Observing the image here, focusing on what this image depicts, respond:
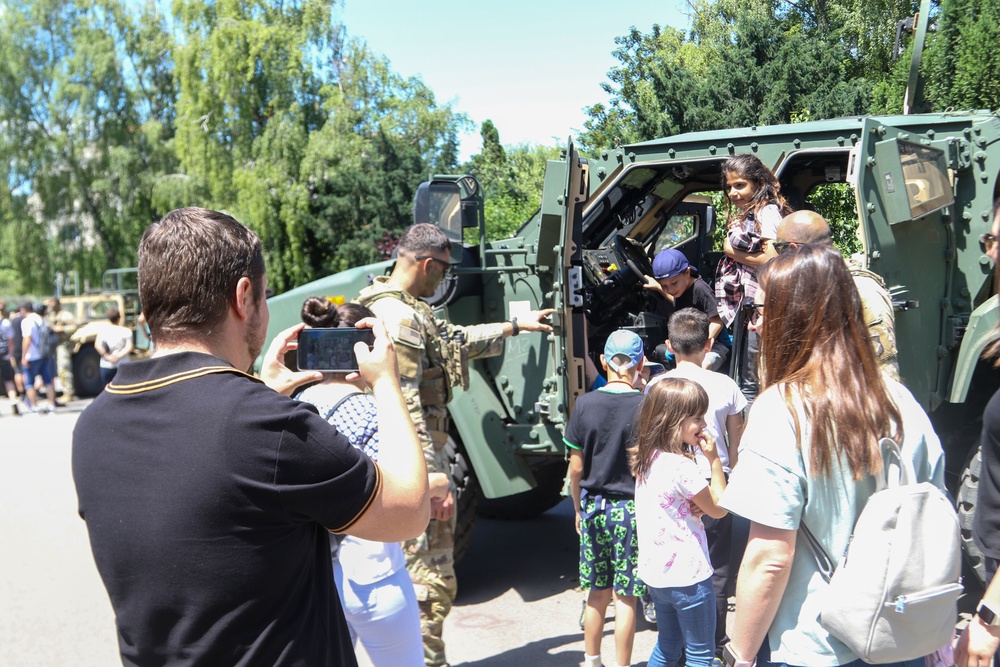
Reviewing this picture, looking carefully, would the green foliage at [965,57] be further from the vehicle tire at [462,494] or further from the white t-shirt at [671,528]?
the white t-shirt at [671,528]

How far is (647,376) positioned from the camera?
4.70m

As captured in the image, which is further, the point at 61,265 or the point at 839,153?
the point at 61,265

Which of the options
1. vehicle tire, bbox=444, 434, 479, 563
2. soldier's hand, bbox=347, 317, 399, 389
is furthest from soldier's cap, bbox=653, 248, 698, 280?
soldier's hand, bbox=347, 317, 399, 389

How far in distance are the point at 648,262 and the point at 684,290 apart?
637 mm

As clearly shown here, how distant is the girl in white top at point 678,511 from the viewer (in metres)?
3.42

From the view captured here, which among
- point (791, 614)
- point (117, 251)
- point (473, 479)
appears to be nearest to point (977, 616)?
point (791, 614)

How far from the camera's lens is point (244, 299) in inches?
71.1

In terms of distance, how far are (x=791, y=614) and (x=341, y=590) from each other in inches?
62.3

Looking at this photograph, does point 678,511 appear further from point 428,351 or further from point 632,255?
point 632,255

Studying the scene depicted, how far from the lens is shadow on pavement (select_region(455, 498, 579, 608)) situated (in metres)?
5.51

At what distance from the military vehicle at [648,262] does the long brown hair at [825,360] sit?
6.35 feet

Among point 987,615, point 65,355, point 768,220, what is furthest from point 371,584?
point 65,355

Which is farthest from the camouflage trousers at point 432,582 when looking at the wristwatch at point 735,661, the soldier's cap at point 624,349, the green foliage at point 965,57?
the green foliage at point 965,57

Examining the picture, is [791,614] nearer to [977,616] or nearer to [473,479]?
[977,616]
